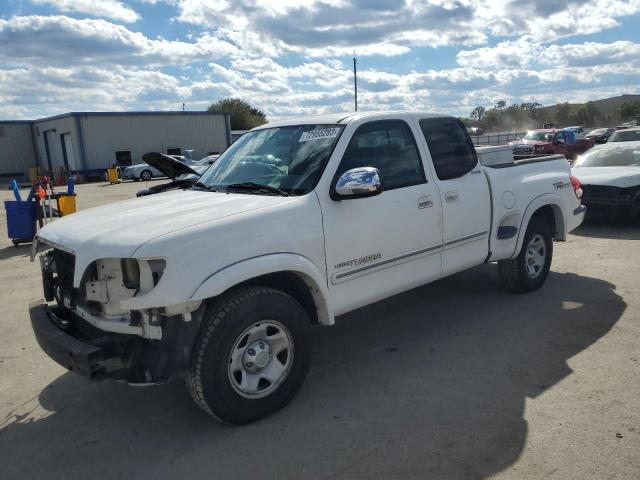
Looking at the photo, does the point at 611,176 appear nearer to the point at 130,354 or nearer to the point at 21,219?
the point at 130,354

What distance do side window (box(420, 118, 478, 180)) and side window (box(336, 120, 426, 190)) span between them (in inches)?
9.3

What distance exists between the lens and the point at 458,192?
4.85 meters

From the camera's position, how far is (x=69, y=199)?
38.5 ft

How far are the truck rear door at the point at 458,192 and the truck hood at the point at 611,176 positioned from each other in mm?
5338

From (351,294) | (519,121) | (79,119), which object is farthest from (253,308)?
(519,121)

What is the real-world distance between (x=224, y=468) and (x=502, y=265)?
3883mm

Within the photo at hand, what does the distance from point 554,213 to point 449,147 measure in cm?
203

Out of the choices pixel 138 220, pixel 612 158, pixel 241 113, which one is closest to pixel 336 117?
pixel 138 220

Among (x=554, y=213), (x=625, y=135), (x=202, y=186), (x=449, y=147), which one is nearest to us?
(x=202, y=186)

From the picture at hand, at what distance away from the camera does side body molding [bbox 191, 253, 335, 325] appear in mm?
3178

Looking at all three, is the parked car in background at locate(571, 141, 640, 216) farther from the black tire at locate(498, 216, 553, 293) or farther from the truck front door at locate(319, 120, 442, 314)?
the truck front door at locate(319, 120, 442, 314)

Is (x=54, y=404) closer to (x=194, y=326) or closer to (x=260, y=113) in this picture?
(x=194, y=326)

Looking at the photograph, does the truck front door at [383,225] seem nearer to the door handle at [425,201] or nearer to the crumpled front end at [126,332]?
the door handle at [425,201]

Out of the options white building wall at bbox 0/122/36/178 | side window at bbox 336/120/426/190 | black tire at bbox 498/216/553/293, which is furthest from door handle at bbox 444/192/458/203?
white building wall at bbox 0/122/36/178
